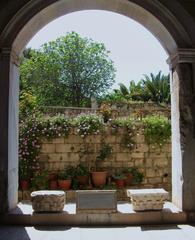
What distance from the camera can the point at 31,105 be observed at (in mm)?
9898

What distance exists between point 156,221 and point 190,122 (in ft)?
4.84

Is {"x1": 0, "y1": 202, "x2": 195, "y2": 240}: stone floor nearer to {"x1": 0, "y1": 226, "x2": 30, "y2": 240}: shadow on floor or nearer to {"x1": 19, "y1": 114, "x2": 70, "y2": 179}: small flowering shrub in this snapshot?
{"x1": 0, "y1": 226, "x2": 30, "y2": 240}: shadow on floor

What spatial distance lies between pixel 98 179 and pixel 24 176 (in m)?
1.94

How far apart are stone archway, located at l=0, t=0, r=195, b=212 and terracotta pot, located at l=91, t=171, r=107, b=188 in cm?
373

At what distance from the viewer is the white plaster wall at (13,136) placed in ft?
15.1

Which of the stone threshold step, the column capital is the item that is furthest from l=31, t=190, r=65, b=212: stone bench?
the column capital

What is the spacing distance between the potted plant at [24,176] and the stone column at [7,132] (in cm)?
364

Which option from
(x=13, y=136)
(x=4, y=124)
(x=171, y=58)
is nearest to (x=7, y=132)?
(x=4, y=124)

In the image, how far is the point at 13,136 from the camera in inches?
188

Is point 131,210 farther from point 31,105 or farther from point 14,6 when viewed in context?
point 31,105

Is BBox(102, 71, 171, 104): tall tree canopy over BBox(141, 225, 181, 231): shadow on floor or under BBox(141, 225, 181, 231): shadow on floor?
over

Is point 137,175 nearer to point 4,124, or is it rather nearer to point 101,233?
point 101,233

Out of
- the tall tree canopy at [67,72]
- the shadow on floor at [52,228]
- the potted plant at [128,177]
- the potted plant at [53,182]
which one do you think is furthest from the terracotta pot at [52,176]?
the tall tree canopy at [67,72]

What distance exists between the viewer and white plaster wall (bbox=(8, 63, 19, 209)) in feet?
15.1
